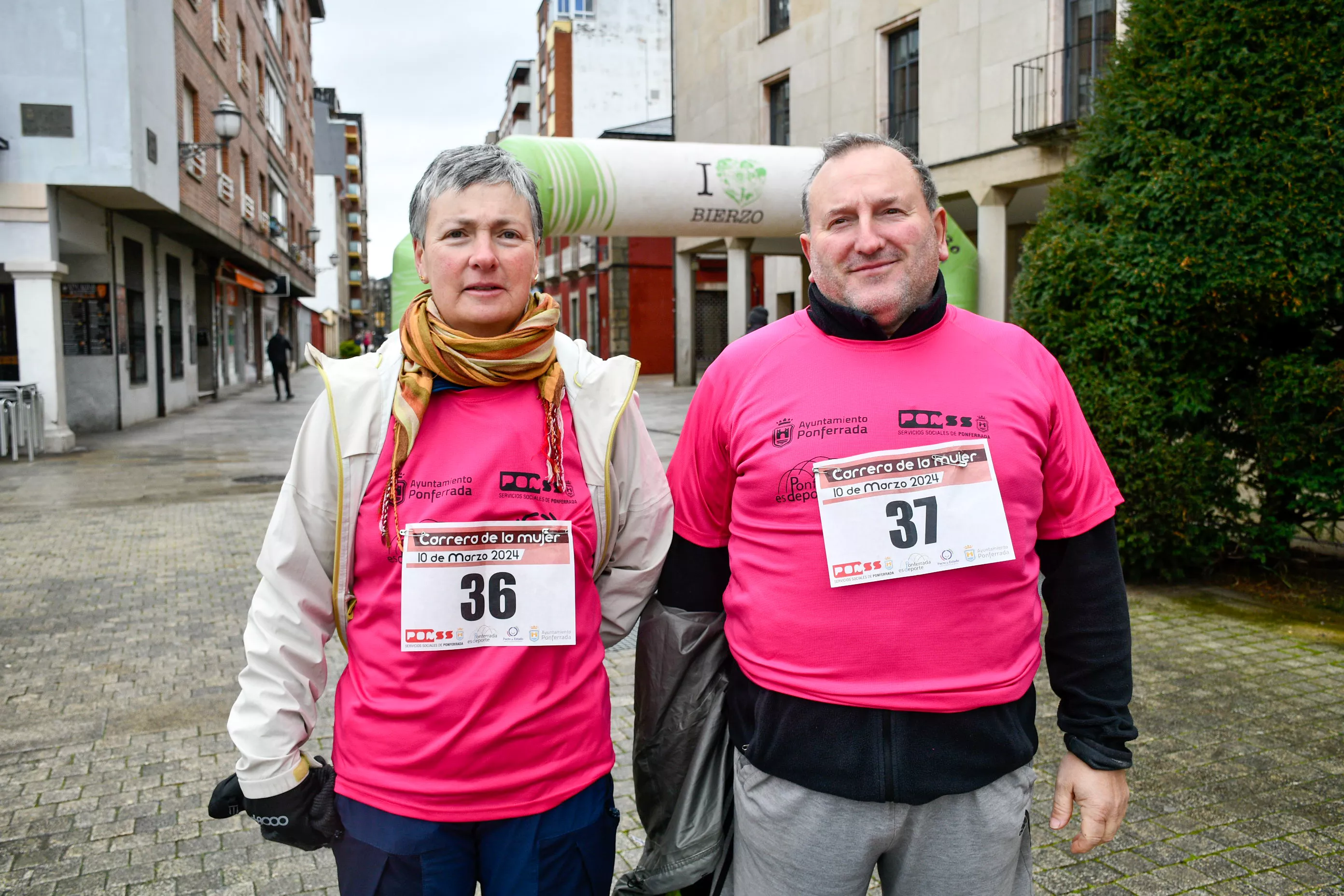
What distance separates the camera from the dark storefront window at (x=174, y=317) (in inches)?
851

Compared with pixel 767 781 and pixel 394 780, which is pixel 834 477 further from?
pixel 394 780

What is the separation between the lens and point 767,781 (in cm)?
197

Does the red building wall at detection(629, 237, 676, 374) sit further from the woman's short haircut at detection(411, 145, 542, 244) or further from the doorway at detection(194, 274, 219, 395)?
the woman's short haircut at detection(411, 145, 542, 244)

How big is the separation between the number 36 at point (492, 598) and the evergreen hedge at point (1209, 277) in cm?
500

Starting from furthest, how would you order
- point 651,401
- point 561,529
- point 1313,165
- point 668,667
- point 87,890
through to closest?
1. point 651,401
2. point 1313,165
3. point 87,890
4. point 668,667
5. point 561,529

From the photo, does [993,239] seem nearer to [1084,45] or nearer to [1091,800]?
[1084,45]

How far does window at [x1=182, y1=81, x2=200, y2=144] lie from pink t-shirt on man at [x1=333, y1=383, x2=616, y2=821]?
1870 cm

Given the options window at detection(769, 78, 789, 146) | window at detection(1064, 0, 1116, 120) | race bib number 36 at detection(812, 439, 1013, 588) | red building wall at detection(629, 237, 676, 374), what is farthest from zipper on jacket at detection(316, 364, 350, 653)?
red building wall at detection(629, 237, 676, 374)

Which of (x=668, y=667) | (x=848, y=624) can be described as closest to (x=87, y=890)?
(x=668, y=667)

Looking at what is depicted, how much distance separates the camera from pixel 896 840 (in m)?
1.90

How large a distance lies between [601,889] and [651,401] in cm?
2078

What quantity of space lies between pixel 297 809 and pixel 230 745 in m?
2.65

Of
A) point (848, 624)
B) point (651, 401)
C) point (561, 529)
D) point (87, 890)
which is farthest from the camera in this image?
point (651, 401)

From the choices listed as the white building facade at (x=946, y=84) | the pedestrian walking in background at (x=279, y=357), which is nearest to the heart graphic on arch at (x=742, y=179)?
the white building facade at (x=946, y=84)
